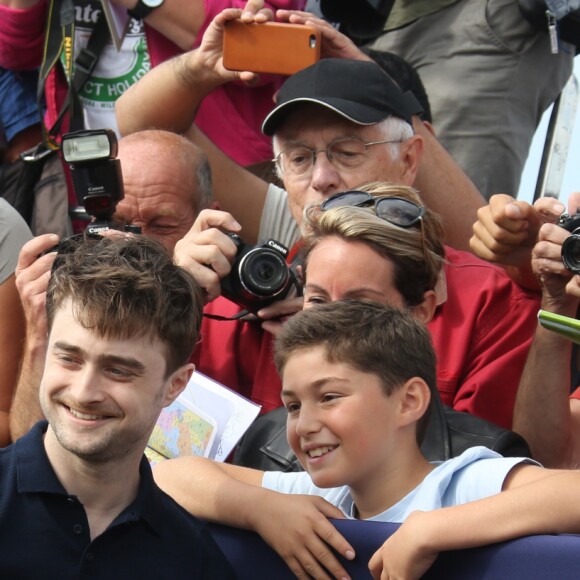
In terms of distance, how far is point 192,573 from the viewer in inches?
92.5

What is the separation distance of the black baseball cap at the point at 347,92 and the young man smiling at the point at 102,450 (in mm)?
1298

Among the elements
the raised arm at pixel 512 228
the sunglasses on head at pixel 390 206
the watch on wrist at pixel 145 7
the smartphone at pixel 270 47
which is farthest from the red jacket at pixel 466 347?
the watch on wrist at pixel 145 7

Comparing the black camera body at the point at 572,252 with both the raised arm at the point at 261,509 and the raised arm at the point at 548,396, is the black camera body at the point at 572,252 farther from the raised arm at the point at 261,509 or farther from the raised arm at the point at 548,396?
the raised arm at the point at 261,509

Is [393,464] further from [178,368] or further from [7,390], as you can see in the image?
[7,390]

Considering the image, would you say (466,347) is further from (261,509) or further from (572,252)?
(261,509)

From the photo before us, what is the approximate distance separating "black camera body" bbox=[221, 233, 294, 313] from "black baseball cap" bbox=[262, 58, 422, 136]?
1.93ft

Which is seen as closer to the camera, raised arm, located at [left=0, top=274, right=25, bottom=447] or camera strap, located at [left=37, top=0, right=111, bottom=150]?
raised arm, located at [left=0, top=274, right=25, bottom=447]

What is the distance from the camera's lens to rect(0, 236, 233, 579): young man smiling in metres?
2.28

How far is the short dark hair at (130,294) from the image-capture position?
239 centimetres

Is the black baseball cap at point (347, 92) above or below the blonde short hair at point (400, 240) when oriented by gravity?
above

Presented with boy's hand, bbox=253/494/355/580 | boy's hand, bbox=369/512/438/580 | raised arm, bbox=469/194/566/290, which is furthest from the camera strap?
boy's hand, bbox=369/512/438/580

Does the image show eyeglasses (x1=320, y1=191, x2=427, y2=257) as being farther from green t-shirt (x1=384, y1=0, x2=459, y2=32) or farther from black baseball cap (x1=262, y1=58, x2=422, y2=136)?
green t-shirt (x1=384, y1=0, x2=459, y2=32)

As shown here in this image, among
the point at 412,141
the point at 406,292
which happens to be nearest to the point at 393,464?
the point at 406,292

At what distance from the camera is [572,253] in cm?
281
